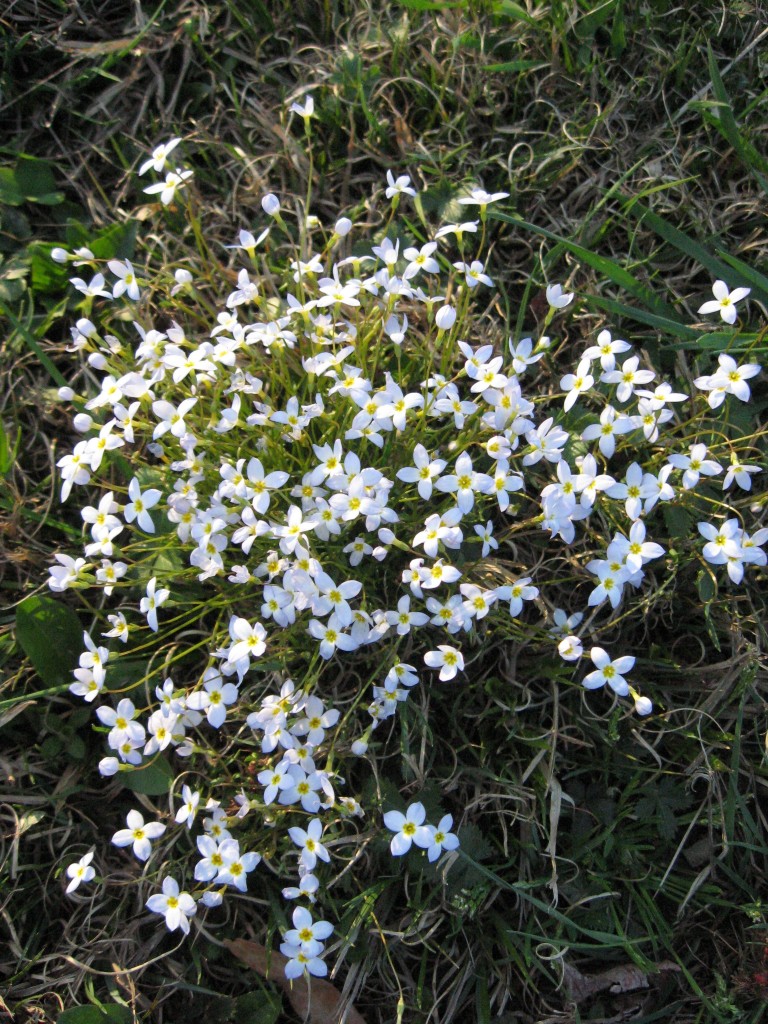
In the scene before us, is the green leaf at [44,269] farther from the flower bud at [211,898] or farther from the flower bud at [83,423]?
the flower bud at [211,898]

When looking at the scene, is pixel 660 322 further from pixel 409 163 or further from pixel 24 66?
pixel 24 66

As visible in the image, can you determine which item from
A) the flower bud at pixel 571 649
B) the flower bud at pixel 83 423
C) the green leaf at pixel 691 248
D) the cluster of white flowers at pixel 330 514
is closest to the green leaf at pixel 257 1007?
the cluster of white flowers at pixel 330 514

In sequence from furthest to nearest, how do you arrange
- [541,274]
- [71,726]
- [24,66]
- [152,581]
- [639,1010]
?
[24,66], [541,274], [71,726], [639,1010], [152,581]

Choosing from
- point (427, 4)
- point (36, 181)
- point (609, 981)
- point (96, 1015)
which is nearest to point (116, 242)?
point (36, 181)

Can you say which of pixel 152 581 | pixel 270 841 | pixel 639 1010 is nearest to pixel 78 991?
pixel 270 841

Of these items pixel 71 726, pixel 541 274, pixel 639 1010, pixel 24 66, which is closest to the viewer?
pixel 639 1010

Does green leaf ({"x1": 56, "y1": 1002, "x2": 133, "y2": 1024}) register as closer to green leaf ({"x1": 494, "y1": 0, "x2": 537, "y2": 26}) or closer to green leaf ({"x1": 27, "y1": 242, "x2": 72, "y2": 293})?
green leaf ({"x1": 27, "y1": 242, "x2": 72, "y2": 293})
